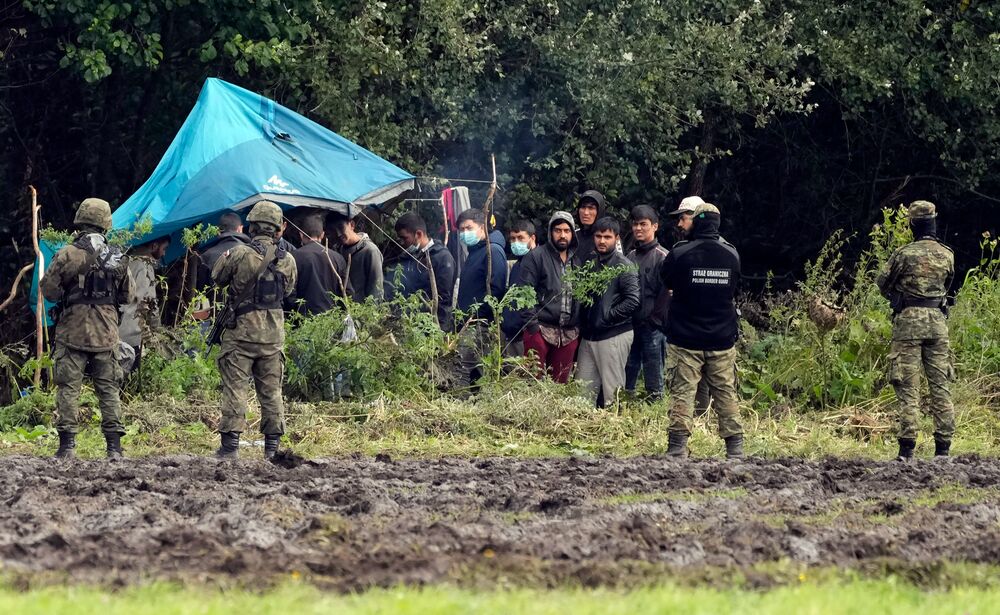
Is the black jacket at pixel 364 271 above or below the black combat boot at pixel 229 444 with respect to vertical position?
above

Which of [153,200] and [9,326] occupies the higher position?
[153,200]

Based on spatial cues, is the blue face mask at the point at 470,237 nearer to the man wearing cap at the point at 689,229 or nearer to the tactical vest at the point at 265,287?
the man wearing cap at the point at 689,229

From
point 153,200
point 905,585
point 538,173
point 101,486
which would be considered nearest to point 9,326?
point 153,200

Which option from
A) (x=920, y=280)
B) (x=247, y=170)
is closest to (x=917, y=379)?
(x=920, y=280)

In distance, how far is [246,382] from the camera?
441 inches

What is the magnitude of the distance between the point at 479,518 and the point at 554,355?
6054 millimetres

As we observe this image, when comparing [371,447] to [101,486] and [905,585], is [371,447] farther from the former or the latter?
[905,585]

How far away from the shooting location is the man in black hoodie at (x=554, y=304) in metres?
13.7

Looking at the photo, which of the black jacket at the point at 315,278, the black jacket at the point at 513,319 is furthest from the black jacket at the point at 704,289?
the black jacket at the point at 315,278

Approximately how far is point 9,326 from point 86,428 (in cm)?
565

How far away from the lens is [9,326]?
1784 cm

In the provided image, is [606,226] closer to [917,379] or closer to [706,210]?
[706,210]

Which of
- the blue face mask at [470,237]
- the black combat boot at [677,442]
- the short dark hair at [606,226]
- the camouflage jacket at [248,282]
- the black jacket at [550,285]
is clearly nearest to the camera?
the camouflage jacket at [248,282]

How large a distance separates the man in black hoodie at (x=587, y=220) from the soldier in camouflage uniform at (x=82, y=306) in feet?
14.6
